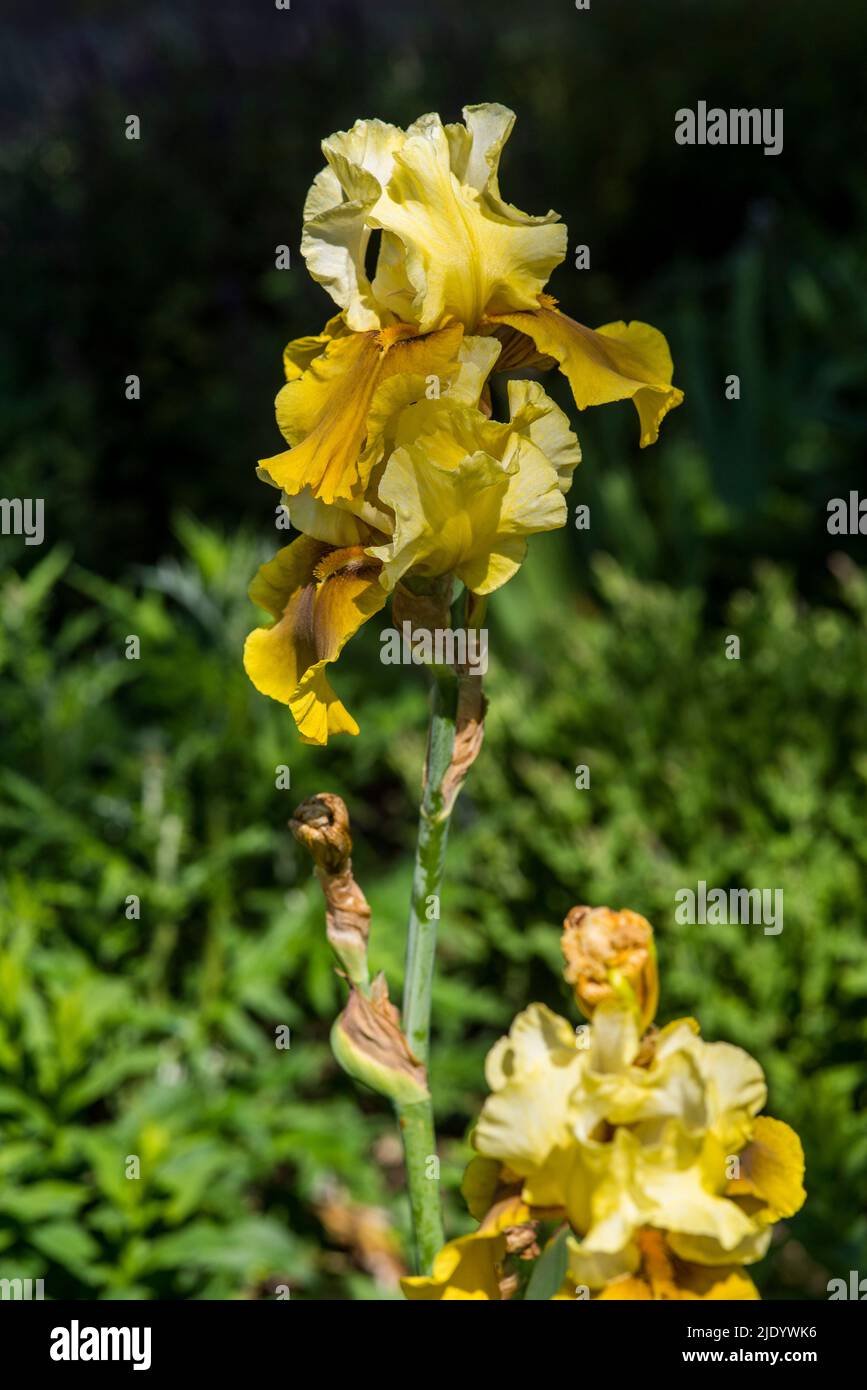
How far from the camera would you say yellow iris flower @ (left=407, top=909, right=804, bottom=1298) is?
710 mm

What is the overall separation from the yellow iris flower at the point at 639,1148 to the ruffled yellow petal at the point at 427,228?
40cm

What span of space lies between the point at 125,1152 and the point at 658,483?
2.43 metres

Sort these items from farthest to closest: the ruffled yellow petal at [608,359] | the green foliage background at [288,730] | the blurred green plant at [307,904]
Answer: the green foliage background at [288,730], the blurred green plant at [307,904], the ruffled yellow petal at [608,359]

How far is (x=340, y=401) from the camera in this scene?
0.80 metres

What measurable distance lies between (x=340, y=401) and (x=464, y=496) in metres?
0.10

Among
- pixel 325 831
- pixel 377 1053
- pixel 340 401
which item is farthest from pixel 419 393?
pixel 377 1053

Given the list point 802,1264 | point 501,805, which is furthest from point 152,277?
point 802,1264

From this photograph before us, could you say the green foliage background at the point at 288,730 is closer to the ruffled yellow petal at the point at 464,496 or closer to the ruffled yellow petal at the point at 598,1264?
the ruffled yellow petal at the point at 598,1264

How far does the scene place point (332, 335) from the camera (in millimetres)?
842

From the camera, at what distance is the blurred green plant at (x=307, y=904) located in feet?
6.09

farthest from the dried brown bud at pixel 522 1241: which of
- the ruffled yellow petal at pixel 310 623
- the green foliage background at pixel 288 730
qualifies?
the green foliage background at pixel 288 730
